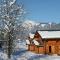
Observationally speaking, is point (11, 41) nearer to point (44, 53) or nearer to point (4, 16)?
point (4, 16)

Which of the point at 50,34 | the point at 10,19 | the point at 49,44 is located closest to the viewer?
the point at 10,19

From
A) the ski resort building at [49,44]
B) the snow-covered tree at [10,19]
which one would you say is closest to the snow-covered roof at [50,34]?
the ski resort building at [49,44]

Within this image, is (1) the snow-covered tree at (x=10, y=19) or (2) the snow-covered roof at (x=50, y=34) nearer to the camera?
(1) the snow-covered tree at (x=10, y=19)

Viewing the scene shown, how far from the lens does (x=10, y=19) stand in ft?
110

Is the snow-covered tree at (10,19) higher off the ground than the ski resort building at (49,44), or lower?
higher

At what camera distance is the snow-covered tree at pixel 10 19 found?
3356cm

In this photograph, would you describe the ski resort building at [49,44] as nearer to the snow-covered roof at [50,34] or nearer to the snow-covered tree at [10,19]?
the snow-covered roof at [50,34]

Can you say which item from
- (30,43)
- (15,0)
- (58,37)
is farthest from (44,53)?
(15,0)

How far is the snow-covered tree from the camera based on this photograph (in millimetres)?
33562

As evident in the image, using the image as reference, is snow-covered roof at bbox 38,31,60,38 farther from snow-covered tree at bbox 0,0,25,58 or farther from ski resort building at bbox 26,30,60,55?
snow-covered tree at bbox 0,0,25,58

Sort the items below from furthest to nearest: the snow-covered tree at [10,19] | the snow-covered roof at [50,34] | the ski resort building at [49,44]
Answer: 1. the snow-covered roof at [50,34]
2. the ski resort building at [49,44]
3. the snow-covered tree at [10,19]

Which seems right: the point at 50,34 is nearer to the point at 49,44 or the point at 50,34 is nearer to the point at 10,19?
the point at 49,44

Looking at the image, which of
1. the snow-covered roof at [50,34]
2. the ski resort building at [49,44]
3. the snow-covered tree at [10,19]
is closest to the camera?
the snow-covered tree at [10,19]

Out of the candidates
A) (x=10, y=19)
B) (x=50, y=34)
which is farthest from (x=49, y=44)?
(x=10, y=19)
